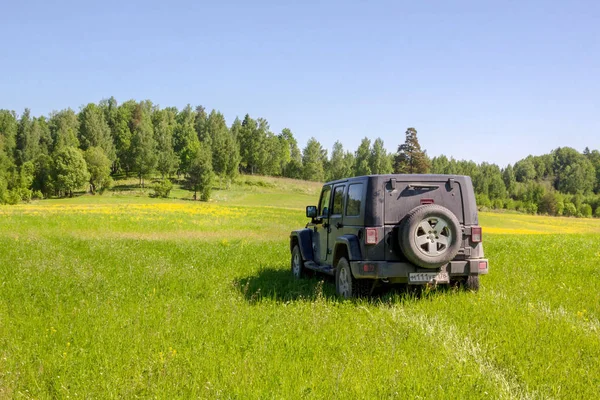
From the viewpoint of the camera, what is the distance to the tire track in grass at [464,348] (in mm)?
4102

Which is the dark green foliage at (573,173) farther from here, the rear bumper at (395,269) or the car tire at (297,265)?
the rear bumper at (395,269)

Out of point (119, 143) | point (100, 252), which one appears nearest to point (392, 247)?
point (100, 252)

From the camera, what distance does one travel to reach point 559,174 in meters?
182

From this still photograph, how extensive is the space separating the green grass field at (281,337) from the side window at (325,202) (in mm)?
1503

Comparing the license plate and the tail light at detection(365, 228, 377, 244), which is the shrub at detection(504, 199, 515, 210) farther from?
the tail light at detection(365, 228, 377, 244)

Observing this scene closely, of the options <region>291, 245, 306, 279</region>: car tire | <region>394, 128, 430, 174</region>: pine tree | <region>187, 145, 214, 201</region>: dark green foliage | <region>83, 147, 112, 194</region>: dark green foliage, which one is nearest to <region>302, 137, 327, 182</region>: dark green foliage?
<region>394, 128, 430, 174</region>: pine tree

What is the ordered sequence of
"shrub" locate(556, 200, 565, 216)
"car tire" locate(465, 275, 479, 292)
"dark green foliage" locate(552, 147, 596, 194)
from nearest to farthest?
1. "car tire" locate(465, 275, 479, 292)
2. "shrub" locate(556, 200, 565, 216)
3. "dark green foliage" locate(552, 147, 596, 194)

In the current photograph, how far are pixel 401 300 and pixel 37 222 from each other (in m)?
23.5

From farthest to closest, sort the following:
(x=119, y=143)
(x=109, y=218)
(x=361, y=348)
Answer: (x=119, y=143) < (x=109, y=218) < (x=361, y=348)

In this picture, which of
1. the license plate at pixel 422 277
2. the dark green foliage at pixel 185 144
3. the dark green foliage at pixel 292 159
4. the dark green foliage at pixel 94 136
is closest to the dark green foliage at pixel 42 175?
the dark green foliage at pixel 94 136

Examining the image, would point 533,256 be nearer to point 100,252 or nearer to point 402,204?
point 402,204

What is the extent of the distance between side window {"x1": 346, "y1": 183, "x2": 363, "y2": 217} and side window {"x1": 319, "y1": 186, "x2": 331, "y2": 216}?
3.67 feet

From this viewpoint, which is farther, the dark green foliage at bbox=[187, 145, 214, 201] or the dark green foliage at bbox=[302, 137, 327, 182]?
the dark green foliage at bbox=[302, 137, 327, 182]

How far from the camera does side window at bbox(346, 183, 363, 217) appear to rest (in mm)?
7917
